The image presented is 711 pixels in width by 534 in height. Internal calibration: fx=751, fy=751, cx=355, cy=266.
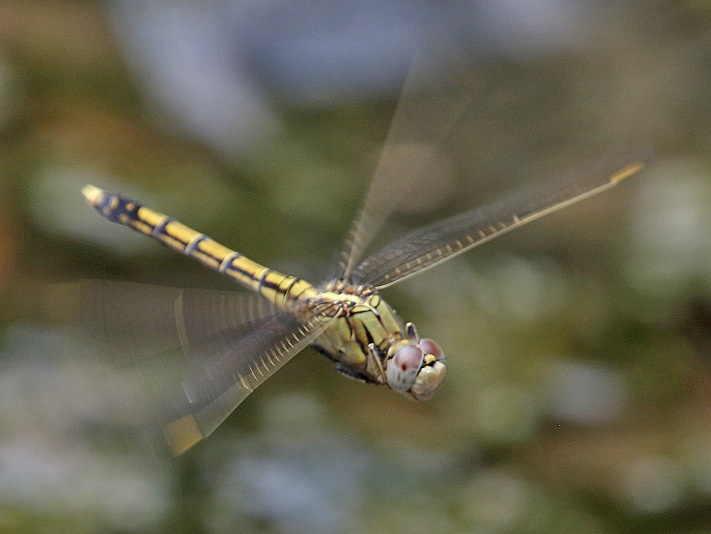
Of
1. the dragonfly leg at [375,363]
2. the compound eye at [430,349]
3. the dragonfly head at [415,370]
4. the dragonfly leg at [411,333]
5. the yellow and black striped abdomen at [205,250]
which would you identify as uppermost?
the yellow and black striped abdomen at [205,250]

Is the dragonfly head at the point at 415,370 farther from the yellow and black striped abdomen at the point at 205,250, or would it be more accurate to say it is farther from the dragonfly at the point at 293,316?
the yellow and black striped abdomen at the point at 205,250

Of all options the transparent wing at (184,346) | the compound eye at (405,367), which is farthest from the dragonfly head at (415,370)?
the transparent wing at (184,346)

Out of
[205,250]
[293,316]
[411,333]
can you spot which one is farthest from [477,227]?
[205,250]

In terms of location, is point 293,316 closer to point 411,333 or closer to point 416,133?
point 411,333

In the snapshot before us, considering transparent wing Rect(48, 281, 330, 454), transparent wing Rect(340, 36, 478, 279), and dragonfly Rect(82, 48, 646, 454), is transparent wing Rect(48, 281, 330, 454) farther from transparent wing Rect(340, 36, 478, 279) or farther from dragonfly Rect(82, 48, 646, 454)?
transparent wing Rect(340, 36, 478, 279)

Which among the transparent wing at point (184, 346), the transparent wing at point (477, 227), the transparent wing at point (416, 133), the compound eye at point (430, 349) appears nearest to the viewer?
the transparent wing at point (184, 346)
